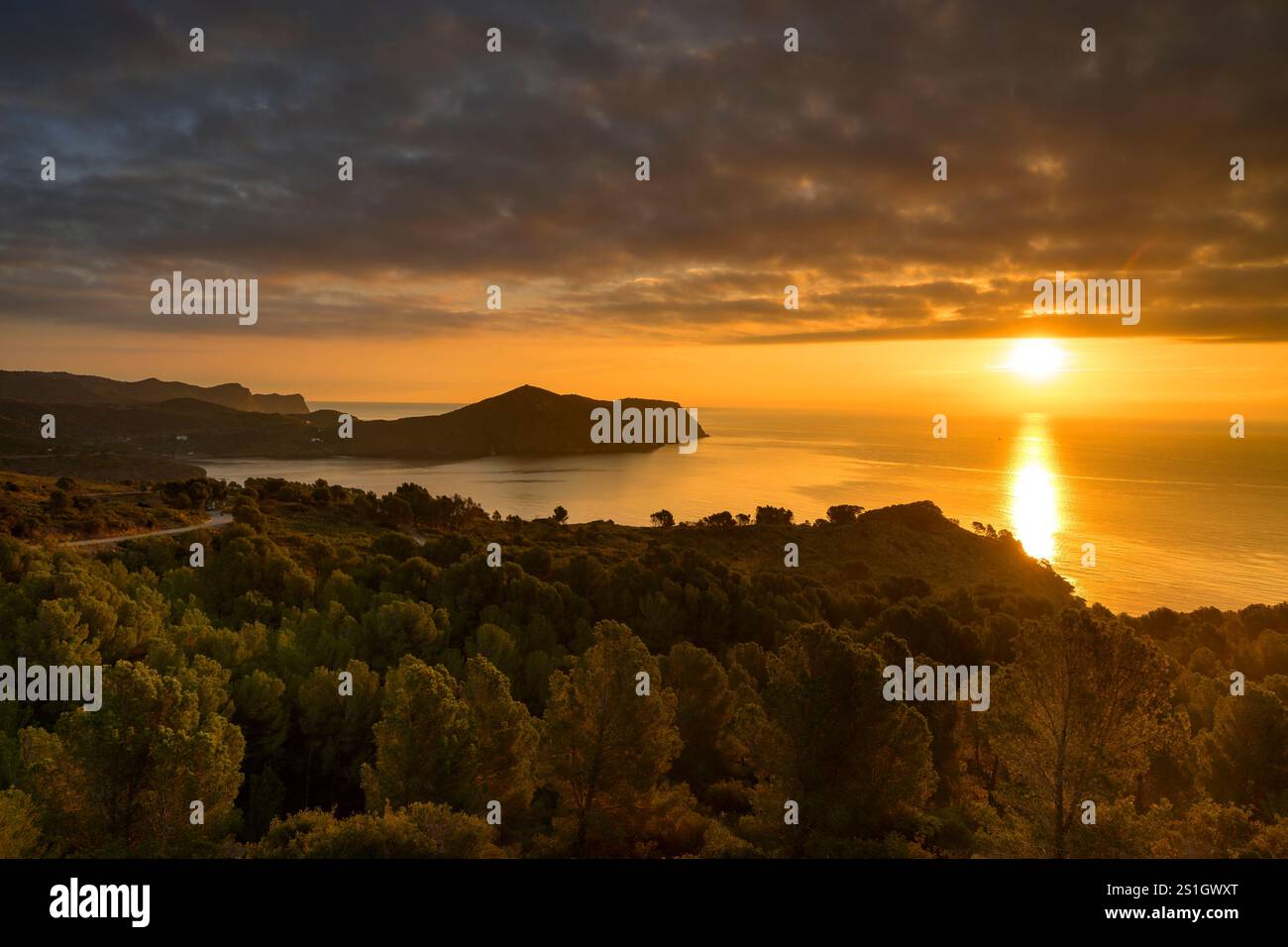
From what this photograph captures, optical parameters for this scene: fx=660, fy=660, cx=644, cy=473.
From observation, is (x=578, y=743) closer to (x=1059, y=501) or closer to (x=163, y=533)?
(x=163, y=533)

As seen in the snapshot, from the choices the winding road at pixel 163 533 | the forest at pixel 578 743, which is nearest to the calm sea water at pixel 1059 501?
the winding road at pixel 163 533

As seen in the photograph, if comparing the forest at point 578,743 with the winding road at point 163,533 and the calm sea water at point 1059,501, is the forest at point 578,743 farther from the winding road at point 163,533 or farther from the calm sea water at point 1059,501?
the calm sea water at point 1059,501

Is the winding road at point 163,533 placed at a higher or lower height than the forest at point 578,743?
higher

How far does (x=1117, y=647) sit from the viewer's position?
17656 mm

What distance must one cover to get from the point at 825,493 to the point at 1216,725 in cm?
13397

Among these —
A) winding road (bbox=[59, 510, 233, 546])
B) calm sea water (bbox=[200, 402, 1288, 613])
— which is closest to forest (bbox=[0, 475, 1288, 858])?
winding road (bbox=[59, 510, 233, 546])

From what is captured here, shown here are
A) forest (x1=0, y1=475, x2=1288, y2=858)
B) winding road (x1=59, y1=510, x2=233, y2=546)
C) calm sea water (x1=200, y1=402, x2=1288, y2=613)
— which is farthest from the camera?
A: calm sea water (x1=200, y1=402, x2=1288, y2=613)

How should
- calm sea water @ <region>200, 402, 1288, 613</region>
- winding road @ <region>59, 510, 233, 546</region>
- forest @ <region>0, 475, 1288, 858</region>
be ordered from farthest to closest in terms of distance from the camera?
calm sea water @ <region>200, 402, 1288, 613</region> → winding road @ <region>59, 510, 233, 546</region> → forest @ <region>0, 475, 1288, 858</region>

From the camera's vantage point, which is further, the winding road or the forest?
the winding road

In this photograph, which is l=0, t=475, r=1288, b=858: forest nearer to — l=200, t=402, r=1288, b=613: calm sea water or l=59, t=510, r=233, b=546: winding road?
l=59, t=510, r=233, b=546: winding road

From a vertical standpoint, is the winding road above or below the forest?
above

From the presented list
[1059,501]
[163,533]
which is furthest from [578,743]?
[1059,501]

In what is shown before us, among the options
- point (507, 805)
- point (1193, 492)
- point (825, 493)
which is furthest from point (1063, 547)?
point (507, 805)
